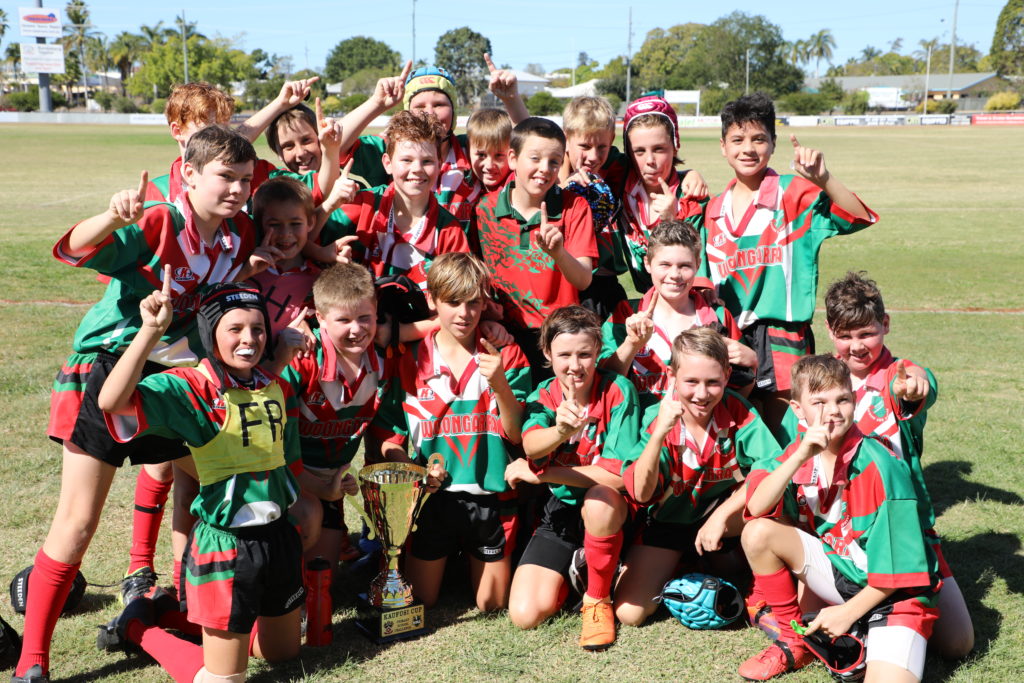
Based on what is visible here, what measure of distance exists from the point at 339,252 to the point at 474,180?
1171 millimetres

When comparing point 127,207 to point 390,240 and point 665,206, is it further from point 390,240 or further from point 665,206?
point 665,206

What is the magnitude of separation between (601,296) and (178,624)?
2415 mm

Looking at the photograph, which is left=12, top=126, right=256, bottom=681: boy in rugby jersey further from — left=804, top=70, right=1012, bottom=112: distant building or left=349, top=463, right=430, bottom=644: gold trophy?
left=804, top=70, right=1012, bottom=112: distant building

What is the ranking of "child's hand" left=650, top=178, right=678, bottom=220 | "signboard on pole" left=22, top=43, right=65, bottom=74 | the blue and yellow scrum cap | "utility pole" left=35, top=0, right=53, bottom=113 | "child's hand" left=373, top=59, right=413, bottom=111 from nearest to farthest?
"child's hand" left=650, top=178, right=678, bottom=220 < "child's hand" left=373, top=59, right=413, bottom=111 < the blue and yellow scrum cap < "utility pole" left=35, top=0, right=53, bottom=113 < "signboard on pole" left=22, top=43, right=65, bottom=74

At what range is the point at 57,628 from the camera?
370 centimetres

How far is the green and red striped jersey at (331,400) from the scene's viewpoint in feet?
12.3

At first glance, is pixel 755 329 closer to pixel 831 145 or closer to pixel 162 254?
pixel 162 254

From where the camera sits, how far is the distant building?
88312 millimetres

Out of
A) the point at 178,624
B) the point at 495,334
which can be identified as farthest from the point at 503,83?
the point at 178,624

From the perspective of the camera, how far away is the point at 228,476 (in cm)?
316

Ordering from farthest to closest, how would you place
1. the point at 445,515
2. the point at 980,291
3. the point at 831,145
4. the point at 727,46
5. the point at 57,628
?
the point at 727,46, the point at 831,145, the point at 980,291, the point at 445,515, the point at 57,628

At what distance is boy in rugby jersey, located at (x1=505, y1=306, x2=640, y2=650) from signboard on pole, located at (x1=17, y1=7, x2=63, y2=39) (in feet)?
283

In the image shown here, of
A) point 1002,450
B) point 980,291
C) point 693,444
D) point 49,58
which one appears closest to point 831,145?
point 980,291

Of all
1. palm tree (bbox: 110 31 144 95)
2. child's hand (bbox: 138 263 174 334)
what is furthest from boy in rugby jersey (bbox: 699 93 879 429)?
palm tree (bbox: 110 31 144 95)
